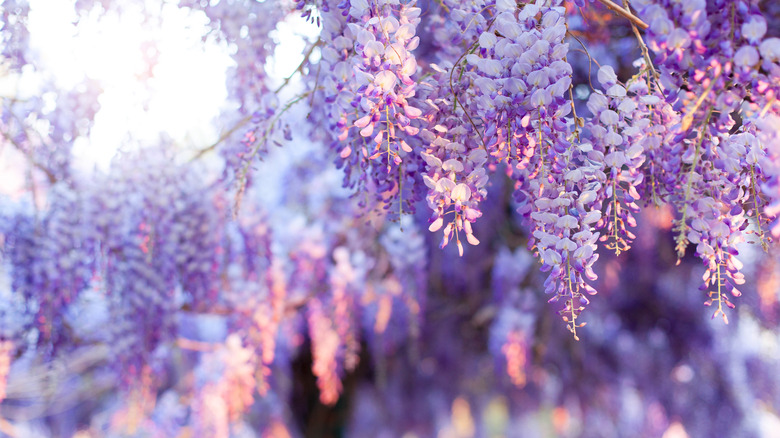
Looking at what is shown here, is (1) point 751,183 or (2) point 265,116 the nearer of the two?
(1) point 751,183

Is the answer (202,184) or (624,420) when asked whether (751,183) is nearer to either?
(202,184)

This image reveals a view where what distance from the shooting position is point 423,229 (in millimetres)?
3381

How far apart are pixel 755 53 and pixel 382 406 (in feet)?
14.3

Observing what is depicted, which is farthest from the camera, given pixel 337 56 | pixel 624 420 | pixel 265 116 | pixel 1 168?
pixel 624 420

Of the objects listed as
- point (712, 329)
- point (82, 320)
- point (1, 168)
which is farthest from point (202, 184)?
point (712, 329)

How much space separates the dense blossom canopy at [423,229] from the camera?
3.13ft

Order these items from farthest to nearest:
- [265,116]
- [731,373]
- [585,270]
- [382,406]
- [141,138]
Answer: [382,406]
[731,373]
[141,138]
[265,116]
[585,270]

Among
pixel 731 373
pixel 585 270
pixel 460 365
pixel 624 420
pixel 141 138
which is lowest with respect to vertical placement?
pixel 624 420

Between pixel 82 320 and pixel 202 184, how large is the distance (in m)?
1.68

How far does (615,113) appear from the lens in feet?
3.25

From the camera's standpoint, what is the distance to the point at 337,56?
3.68 ft

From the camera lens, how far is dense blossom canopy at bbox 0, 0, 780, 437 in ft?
3.13

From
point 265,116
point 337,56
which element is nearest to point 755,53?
point 337,56

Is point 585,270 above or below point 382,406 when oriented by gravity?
above
